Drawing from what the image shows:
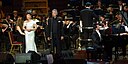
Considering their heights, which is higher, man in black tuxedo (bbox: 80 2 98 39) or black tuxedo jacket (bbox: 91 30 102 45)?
man in black tuxedo (bbox: 80 2 98 39)

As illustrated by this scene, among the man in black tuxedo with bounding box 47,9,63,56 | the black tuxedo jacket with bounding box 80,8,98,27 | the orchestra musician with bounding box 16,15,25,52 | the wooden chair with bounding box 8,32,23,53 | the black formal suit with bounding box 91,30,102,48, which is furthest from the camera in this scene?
the wooden chair with bounding box 8,32,23,53

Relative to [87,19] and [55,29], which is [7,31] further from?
[87,19]

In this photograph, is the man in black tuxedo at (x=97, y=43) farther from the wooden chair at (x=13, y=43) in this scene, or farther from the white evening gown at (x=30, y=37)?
the wooden chair at (x=13, y=43)

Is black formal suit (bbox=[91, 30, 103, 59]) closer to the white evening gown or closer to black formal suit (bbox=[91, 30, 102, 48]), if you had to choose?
black formal suit (bbox=[91, 30, 102, 48])

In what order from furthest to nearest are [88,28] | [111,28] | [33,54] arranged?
1. [88,28]
2. [111,28]
3. [33,54]

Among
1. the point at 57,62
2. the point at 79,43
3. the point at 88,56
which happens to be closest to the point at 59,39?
the point at 88,56

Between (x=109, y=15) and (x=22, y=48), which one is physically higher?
(x=109, y=15)

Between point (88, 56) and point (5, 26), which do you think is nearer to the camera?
point (88, 56)

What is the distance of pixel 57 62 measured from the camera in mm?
8336

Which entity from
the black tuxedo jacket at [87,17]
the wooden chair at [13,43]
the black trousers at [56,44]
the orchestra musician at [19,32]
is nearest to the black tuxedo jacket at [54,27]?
the black trousers at [56,44]

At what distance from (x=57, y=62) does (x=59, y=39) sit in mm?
2836

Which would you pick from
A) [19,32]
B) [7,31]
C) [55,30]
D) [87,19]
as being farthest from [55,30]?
[7,31]

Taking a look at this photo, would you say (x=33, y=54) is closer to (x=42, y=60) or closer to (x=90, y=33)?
(x=42, y=60)

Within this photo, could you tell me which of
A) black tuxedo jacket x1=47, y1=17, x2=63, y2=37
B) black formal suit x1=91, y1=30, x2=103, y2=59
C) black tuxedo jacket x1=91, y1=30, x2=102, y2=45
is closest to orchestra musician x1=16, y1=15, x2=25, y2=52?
black tuxedo jacket x1=47, y1=17, x2=63, y2=37
